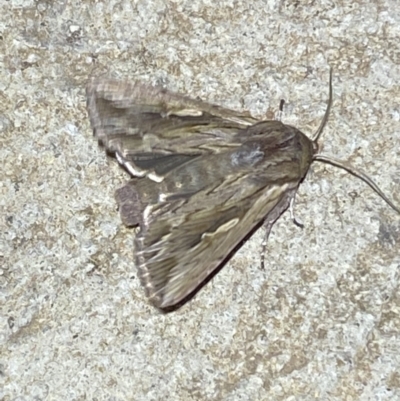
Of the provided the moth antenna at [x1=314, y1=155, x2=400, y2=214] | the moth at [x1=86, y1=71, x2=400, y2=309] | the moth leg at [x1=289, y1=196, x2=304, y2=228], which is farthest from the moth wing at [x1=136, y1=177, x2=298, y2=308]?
the moth antenna at [x1=314, y1=155, x2=400, y2=214]

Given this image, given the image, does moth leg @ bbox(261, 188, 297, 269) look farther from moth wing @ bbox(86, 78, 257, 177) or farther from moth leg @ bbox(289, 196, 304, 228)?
moth wing @ bbox(86, 78, 257, 177)

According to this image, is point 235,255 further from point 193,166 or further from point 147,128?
point 147,128

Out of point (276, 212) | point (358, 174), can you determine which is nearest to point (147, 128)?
point (276, 212)

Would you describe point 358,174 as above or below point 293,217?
above

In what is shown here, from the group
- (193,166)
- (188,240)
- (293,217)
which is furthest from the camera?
(293,217)

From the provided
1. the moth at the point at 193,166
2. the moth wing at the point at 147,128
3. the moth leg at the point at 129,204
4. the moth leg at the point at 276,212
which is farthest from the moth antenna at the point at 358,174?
the moth leg at the point at 129,204

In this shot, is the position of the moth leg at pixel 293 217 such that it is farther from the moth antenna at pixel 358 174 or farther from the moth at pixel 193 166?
the moth antenna at pixel 358 174

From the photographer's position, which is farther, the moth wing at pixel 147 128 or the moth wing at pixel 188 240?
the moth wing at pixel 147 128
